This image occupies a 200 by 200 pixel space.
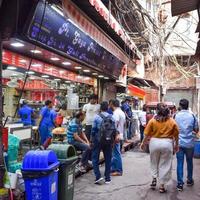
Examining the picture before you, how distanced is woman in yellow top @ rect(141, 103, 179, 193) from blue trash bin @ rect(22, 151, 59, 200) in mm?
3150

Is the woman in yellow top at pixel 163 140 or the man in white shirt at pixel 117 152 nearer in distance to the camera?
the woman in yellow top at pixel 163 140

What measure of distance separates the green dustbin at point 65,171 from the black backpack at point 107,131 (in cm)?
231

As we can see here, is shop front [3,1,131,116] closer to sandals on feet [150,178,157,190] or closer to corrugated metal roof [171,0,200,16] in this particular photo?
corrugated metal roof [171,0,200,16]

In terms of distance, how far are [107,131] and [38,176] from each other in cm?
358

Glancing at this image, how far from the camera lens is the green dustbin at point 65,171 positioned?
237 inches

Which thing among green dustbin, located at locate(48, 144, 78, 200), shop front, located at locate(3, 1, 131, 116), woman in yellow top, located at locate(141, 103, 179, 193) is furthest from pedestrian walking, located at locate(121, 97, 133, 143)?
green dustbin, located at locate(48, 144, 78, 200)

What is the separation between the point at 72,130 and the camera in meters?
9.68

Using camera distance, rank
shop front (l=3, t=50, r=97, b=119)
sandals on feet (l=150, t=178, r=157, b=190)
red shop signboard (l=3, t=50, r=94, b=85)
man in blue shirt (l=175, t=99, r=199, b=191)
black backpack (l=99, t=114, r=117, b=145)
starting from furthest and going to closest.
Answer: shop front (l=3, t=50, r=97, b=119)
red shop signboard (l=3, t=50, r=94, b=85)
black backpack (l=99, t=114, r=117, b=145)
sandals on feet (l=150, t=178, r=157, b=190)
man in blue shirt (l=175, t=99, r=199, b=191)

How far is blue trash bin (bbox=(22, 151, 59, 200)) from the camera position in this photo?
5.25m

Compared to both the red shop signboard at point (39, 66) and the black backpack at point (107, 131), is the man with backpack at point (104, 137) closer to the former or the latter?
the black backpack at point (107, 131)

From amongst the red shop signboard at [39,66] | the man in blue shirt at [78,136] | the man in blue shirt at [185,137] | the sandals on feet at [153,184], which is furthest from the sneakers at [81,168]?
the red shop signboard at [39,66]

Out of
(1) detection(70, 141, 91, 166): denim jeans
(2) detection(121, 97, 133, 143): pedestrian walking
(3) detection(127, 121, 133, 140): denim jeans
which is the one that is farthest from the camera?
(3) detection(127, 121, 133, 140): denim jeans

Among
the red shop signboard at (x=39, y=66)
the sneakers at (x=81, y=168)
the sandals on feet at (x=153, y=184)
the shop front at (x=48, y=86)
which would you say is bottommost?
the sandals on feet at (x=153, y=184)

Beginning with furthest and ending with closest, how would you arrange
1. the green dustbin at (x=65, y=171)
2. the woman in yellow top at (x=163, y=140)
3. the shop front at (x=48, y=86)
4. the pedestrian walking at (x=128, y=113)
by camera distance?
the pedestrian walking at (x=128, y=113) < the shop front at (x=48, y=86) < the woman in yellow top at (x=163, y=140) < the green dustbin at (x=65, y=171)
